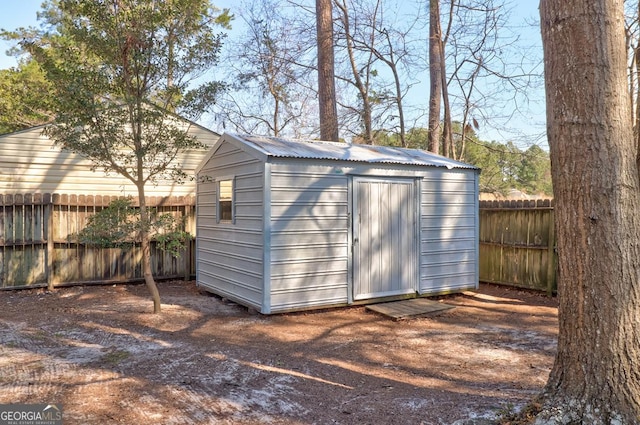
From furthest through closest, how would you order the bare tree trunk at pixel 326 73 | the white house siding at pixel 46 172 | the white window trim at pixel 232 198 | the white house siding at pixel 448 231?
the bare tree trunk at pixel 326 73
the white house siding at pixel 46 172
the white house siding at pixel 448 231
the white window trim at pixel 232 198

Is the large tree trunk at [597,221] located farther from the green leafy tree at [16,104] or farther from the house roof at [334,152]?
the green leafy tree at [16,104]

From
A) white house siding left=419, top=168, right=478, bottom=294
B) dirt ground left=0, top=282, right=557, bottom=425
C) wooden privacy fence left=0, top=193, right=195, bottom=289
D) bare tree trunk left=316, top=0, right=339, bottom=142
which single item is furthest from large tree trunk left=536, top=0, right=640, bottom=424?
bare tree trunk left=316, top=0, right=339, bottom=142

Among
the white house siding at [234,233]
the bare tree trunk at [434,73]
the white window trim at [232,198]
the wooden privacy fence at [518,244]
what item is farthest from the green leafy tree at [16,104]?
the wooden privacy fence at [518,244]

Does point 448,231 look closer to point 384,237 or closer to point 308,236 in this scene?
point 384,237

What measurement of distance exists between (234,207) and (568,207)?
503 cm

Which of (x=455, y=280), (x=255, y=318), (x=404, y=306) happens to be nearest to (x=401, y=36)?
(x=455, y=280)

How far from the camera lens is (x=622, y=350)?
2.63m

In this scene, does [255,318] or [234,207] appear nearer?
[255,318]

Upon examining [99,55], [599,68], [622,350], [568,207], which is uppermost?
[99,55]

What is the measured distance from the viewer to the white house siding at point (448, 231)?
745 centimetres

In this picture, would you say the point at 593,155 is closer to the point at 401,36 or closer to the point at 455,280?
the point at 455,280

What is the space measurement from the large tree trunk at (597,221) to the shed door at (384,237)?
4071 mm

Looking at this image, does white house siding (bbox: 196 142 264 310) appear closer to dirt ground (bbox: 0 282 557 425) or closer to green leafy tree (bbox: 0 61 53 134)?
dirt ground (bbox: 0 282 557 425)

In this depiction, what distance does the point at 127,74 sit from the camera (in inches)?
237
